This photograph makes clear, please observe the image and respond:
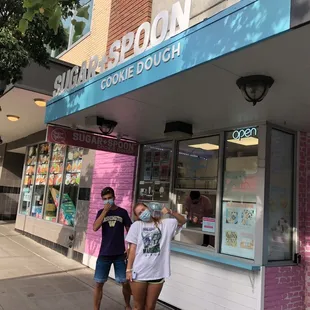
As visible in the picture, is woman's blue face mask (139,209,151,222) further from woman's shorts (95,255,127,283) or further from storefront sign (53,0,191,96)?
storefront sign (53,0,191,96)

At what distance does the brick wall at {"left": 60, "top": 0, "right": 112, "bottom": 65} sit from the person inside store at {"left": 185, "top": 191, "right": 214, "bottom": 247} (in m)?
4.87

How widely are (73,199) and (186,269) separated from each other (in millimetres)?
4822

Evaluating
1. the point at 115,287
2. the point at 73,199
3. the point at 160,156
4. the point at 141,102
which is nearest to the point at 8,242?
the point at 73,199

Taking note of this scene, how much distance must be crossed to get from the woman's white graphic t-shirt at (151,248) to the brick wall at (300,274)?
154 cm

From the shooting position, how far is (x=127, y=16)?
26.4 ft

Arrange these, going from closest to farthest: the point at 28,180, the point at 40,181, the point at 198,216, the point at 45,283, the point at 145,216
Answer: the point at 145,216 → the point at 198,216 → the point at 45,283 → the point at 40,181 → the point at 28,180

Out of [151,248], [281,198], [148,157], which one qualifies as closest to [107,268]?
[151,248]

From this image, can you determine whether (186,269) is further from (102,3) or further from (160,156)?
(102,3)

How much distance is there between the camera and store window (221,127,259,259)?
4.87m

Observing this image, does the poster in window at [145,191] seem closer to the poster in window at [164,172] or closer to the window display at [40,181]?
the poster in window at [164,172]

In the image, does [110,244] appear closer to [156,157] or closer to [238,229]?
[238,229]

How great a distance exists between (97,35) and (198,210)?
6.13 m

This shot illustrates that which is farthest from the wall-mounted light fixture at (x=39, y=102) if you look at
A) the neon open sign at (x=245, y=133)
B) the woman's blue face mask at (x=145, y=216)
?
the woman's blue face mask at (x=145, y=216)

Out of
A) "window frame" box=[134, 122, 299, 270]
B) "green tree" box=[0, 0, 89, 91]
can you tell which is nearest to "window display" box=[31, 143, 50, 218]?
"green tree" box=[0, 0, 89, 91]
